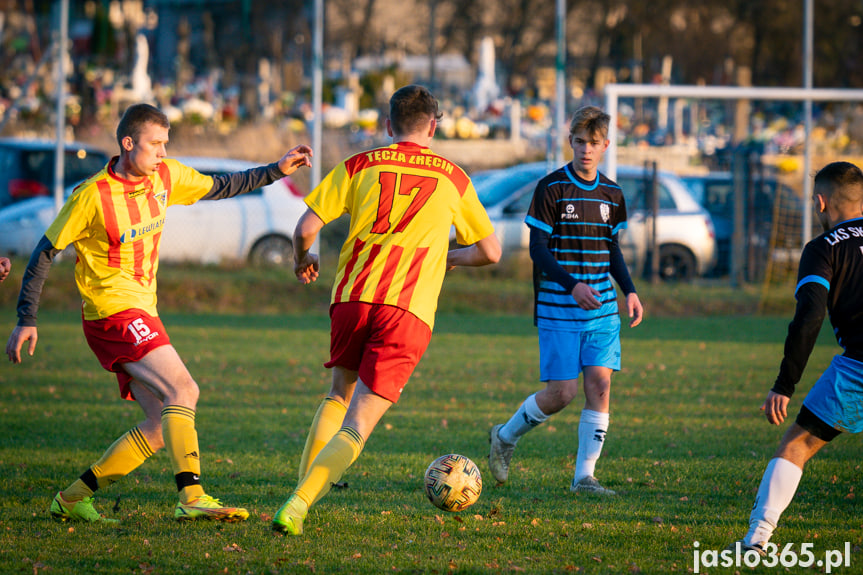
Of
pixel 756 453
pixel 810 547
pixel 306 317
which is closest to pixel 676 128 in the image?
pixel 306 317

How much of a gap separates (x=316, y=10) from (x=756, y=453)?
12353 mm

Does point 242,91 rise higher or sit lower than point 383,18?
lower

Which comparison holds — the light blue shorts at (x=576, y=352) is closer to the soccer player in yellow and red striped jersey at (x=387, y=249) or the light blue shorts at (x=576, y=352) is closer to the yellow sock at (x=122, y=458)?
the soccer player in yellow and red striped jersey at (x=387, y=249)

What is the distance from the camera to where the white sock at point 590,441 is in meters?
5.78

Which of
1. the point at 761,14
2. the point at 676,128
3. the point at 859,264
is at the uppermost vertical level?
the point at 761,14

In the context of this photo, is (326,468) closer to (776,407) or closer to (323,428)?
(323,428)

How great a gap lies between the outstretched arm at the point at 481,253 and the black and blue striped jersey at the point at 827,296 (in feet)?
4.55

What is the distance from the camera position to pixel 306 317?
15.5 m

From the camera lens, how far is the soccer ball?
4910 mm

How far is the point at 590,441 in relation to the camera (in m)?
5.78

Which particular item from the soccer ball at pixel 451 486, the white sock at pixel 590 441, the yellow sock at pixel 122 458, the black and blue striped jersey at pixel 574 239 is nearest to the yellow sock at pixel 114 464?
the yellow sock at pixel 122 458

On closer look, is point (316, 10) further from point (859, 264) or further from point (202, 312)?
point (859, 264)

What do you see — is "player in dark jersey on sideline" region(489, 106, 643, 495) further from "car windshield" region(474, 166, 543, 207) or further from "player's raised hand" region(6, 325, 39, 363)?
"car windshield" region(474, 166, 543, 207)

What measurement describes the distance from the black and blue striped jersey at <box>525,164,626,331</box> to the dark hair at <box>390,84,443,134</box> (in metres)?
1.32
